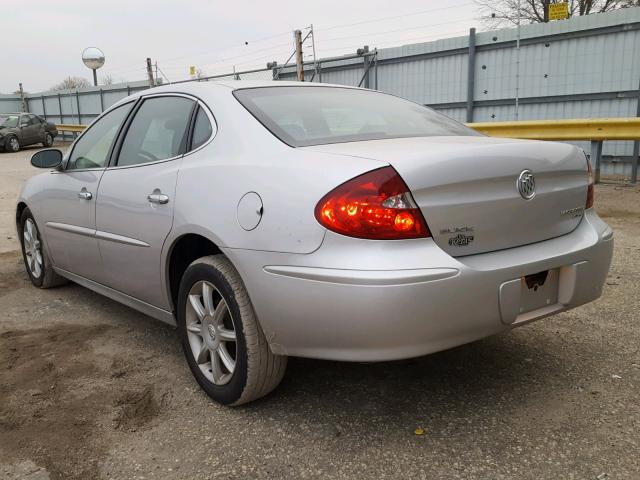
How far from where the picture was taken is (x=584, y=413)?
2.50 meters

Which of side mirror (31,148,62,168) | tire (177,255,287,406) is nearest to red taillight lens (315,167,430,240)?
tire (177,255,287,406)

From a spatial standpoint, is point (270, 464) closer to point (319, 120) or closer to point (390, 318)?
point (390, 318)

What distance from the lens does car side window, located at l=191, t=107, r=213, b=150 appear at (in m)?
2.84

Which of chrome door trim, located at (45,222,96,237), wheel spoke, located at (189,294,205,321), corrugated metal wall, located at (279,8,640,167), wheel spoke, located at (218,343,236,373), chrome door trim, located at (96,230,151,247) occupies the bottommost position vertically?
wheel spoke, located at (218,343,236,373)

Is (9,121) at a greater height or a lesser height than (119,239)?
greater

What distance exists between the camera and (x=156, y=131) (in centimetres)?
324

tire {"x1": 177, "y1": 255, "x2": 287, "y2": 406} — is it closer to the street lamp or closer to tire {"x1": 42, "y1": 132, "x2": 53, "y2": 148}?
tire {"x1": 42, "y1": 132, "x2": 53, "y2": 148}

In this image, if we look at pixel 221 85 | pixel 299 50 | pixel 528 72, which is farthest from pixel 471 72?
pixel 221 85

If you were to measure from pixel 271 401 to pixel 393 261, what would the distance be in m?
1.03

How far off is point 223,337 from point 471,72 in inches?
393

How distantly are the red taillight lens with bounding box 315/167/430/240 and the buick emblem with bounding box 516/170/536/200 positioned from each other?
514 mm

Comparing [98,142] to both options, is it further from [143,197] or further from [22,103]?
[22,103]

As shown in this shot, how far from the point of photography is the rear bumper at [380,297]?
2062mm

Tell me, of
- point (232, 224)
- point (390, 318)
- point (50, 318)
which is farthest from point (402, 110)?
point (50, 318)
